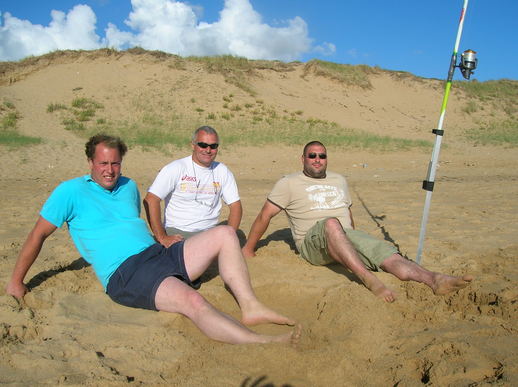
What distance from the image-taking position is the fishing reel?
3.53 meters

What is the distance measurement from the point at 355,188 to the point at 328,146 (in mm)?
7610

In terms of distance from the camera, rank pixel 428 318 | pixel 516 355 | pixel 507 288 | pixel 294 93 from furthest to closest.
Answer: pixel 294 93
pixel 507 288
pixel 428 318
pixel 516 355

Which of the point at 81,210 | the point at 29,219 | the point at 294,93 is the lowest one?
the point at 29,219

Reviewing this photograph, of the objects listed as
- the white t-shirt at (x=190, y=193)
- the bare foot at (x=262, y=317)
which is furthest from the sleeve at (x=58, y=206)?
the bare foot at (x=262, y=317)

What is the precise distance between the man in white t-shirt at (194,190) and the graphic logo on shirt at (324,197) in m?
0.73

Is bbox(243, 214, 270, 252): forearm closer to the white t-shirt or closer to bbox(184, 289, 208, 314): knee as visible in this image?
the white t-shirt

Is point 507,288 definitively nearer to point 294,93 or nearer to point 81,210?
point 81,210

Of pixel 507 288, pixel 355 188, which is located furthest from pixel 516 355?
pixel 355 188

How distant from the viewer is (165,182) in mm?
3832

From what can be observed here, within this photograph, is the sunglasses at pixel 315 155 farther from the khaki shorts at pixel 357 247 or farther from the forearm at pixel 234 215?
the forearm at pixel 234 215

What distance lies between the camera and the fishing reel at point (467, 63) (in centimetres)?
353

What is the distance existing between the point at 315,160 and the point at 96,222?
6.64 feet

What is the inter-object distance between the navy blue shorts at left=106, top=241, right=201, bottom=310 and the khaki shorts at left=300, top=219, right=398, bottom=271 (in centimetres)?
126

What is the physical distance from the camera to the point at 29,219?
570cm
